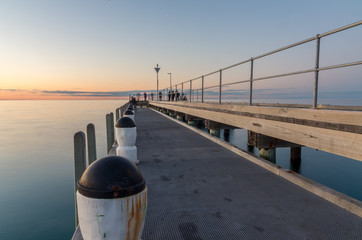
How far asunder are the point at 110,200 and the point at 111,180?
0.15 m

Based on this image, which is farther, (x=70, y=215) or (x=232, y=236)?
(x=70, y=215)

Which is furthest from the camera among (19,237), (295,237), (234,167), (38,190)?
(38,190)

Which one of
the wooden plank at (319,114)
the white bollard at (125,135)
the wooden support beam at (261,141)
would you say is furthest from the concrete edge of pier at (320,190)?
the white bollard at (125,135)

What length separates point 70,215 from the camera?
394 inches

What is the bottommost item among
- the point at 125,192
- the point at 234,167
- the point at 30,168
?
the point at 30,168

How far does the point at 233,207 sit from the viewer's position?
131 inches

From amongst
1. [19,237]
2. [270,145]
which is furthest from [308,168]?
[19,237]

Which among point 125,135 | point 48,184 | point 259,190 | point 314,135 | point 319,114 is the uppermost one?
point 319,114

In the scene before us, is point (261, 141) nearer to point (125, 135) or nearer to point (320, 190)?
point (320, 190)

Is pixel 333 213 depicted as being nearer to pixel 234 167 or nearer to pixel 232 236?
pixel 232 236

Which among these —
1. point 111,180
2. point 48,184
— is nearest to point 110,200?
point 111,180

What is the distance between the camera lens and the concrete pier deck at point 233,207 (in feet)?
8.84

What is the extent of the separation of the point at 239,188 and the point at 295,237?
4.83 feet

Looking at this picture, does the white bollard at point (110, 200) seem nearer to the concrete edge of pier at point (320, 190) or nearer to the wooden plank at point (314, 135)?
the concrete edge of pier at point (320, 190)
